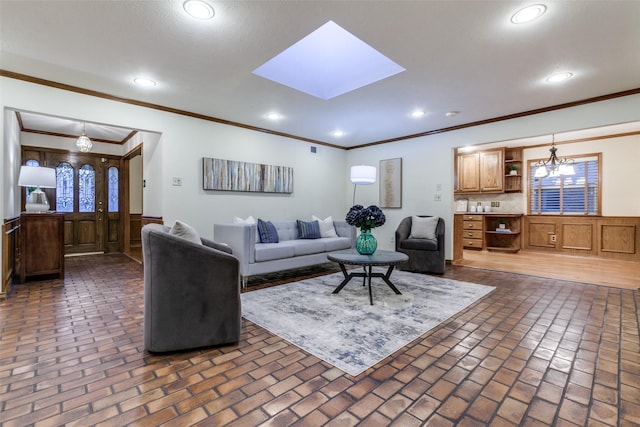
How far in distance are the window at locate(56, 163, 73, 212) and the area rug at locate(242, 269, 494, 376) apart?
4.97 metres

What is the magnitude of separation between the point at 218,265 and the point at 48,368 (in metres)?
1.14

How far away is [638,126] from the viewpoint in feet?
17.0

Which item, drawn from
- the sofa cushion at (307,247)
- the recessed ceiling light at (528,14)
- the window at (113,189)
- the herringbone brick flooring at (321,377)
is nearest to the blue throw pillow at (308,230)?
the sofa cushion at (307,247)

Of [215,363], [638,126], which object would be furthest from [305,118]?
[638,126]

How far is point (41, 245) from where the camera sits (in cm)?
388

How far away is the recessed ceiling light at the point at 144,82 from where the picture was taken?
3236 mm

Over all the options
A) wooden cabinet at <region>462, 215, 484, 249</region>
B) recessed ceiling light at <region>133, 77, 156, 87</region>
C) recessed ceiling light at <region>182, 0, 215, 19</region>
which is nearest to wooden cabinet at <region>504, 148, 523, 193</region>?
wooden cabinet at <region>462, 215, 484, 249</region>

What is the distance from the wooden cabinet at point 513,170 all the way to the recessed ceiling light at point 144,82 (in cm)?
710

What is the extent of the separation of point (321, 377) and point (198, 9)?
250 centimetres

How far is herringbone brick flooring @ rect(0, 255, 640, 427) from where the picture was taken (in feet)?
4.68

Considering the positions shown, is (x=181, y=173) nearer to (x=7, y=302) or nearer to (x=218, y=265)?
(x=7, y=302)

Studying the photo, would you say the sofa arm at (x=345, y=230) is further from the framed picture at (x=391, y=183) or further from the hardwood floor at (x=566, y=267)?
the hardwood floor at (x=566, y=267)

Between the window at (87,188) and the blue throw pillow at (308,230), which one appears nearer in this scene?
the blue throw pillow at (308,230)

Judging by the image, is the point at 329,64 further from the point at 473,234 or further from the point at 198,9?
the point at 473,234
